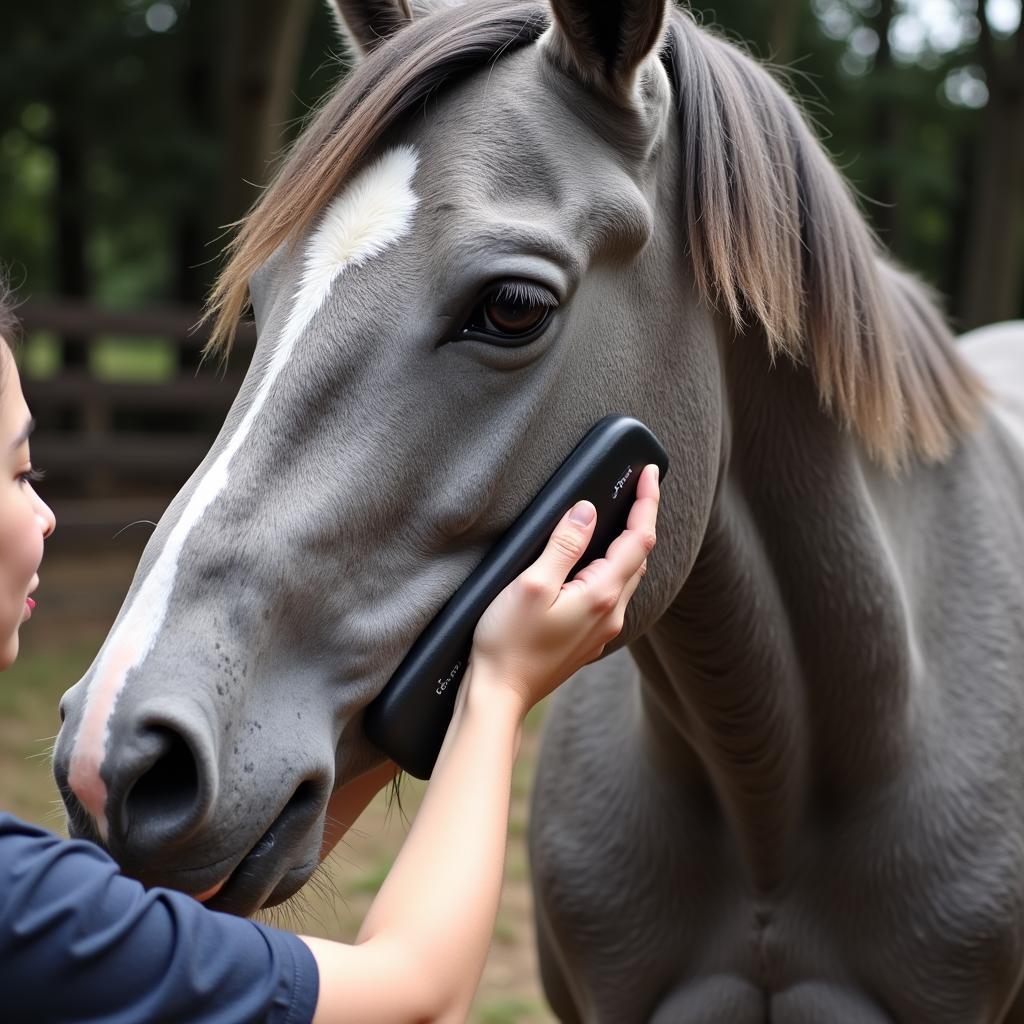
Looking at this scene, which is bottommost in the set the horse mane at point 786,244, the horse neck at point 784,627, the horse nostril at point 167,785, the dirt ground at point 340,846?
the dirt ground at point 340,846

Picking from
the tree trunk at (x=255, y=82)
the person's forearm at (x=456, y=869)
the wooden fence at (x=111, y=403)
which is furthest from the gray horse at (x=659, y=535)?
the wooden fence at (x=111, y=403)

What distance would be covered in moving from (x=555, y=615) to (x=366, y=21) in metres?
1.08

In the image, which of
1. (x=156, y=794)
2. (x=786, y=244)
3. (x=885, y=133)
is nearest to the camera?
(x=156, y=794)

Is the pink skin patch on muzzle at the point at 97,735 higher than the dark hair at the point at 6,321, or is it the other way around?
the dark hair at the point at 6,321

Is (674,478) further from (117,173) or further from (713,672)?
(117,173)

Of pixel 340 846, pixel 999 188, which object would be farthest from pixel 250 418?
pixel 999 188

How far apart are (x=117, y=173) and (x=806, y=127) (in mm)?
11245

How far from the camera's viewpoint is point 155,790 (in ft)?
3.89

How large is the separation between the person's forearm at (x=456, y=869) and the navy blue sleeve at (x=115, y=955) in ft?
Answer: 0.39

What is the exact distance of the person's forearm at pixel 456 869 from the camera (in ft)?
3.90

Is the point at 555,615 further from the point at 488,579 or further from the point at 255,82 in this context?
the point at 255,82

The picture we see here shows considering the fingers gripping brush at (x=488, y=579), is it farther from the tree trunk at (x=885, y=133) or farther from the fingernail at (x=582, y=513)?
the tree trunk at (x=885, y=133)

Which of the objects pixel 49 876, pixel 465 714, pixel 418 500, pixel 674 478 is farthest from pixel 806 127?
pixel 49 876

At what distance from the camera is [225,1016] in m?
1.07
